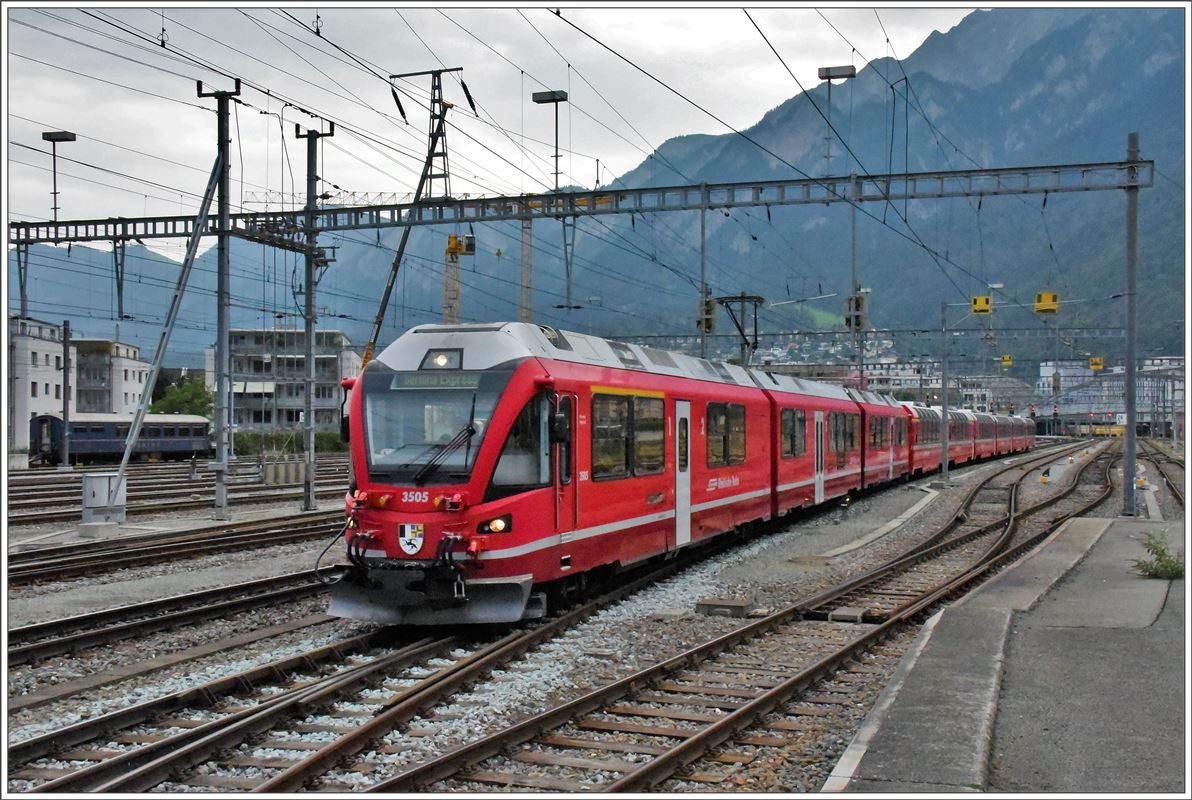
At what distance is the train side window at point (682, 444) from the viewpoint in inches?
609

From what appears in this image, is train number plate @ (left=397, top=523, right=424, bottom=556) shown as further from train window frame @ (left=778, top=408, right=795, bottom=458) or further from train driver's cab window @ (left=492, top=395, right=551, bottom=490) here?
train window frame @ (left=778, top=408, right=795, bottom=458)

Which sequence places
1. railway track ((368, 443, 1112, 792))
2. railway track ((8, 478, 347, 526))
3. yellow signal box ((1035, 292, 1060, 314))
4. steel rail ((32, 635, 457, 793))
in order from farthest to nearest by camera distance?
yellow signal box ((1035, 292, 1060, 314))
railway track ((8, 478, 347, 526))
railway track ((368, 443, 1112, 792))
steel rail ((32, 635, 457, 793))

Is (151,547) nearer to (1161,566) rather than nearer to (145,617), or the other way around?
(145,617)

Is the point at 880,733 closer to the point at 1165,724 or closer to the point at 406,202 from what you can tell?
the point at 1165,724

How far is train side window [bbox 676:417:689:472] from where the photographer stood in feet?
50.8

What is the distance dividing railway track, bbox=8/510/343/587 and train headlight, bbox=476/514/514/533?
26.8ft

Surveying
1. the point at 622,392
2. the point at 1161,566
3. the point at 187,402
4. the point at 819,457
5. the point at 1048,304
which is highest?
the point at 1048,304

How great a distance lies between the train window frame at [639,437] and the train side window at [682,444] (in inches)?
24.8

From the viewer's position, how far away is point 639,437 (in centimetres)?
1401

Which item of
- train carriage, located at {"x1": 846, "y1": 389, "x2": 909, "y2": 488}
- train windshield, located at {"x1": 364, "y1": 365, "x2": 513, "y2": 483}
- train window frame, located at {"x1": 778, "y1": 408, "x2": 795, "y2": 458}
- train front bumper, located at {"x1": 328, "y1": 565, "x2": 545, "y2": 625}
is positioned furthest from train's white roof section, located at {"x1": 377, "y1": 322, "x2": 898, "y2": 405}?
train carriage, located at {"x1": 846, "y1": 389, "x2": 909, "y2": 488}

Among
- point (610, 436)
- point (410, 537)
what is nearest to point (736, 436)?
point (610, 436)

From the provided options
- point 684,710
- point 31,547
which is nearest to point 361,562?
point 684,710

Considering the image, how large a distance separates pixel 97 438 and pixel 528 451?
48.6 meters

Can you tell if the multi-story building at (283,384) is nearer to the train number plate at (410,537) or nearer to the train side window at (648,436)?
the train side window at (648,436)
